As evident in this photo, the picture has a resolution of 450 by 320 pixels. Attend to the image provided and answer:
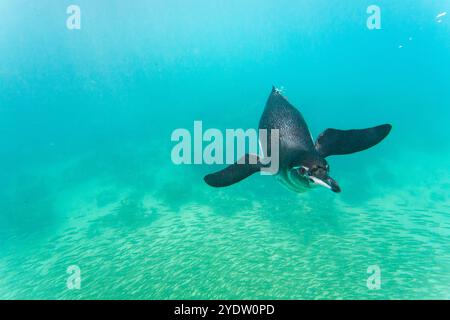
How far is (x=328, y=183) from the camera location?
10.6 ft

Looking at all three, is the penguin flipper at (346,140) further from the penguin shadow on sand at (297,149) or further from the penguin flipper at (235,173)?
the penguin flipper at (235,173)

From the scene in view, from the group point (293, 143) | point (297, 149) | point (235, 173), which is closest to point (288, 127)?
point (293, 143)

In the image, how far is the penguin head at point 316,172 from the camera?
3.33m

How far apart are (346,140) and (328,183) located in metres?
1.47

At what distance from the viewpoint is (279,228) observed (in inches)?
553

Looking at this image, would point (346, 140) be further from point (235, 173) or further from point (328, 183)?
point (235, 173)

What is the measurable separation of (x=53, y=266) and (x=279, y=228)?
10.4m

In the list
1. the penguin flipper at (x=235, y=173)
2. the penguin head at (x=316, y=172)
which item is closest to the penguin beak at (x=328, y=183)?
the penguin head at (x=316, y=172)

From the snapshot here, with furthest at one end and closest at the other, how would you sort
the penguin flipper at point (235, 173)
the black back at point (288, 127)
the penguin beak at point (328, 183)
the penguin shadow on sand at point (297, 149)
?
the penguin flipper at point (235, 173), the black back at point (288, 127), the penguin shadow on sand at point (297, 149), the penguin beak at point (328, 183)

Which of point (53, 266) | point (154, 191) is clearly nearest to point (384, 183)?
point (154, 191)

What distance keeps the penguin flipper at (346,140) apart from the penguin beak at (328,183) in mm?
1034

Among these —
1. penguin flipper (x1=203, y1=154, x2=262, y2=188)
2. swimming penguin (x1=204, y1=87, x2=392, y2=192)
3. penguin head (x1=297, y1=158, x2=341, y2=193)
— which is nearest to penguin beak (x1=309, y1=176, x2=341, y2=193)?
penguin head (x1=297, y1=158, x2=341, y2=193)

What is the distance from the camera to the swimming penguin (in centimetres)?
407

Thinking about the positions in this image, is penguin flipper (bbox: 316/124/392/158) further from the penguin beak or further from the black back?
the penguin beak
